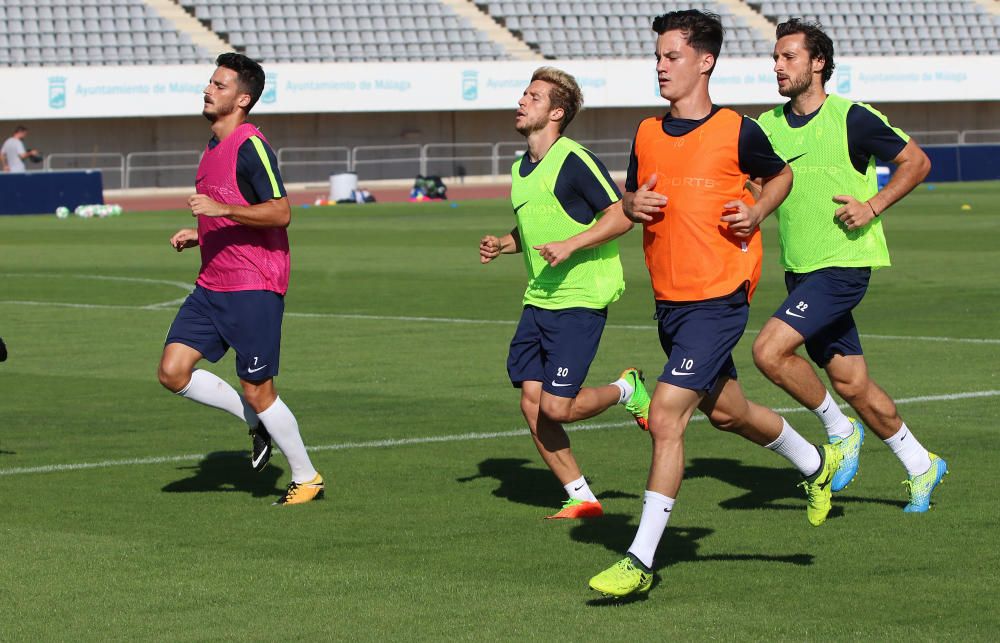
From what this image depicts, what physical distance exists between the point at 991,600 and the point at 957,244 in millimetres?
19858

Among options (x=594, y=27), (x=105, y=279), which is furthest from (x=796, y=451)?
(x=594, y=27)

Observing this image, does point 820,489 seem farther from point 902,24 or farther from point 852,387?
point 902,24

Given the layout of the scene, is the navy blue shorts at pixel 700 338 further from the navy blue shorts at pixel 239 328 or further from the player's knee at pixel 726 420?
the navy blue shorts at pixel 239 328

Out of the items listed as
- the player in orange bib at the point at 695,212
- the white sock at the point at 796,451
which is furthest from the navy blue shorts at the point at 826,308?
the player in orange bib at the point at 695,212

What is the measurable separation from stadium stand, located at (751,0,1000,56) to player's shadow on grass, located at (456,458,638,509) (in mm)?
47677

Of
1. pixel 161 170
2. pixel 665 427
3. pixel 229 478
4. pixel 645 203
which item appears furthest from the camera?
pixel 161 170

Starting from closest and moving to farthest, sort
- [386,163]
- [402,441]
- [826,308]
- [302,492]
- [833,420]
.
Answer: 1. [826,308]
2. [833,420]
3. [302,492]
4. [402,441]
5. [386,163]

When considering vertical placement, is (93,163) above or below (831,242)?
below

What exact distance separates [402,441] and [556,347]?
8.29 ft

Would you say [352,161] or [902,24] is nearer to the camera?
[352,161]

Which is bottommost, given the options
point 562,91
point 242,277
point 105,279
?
point 105,279

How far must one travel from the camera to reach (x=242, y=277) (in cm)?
852

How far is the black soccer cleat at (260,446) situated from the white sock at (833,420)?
2574mm

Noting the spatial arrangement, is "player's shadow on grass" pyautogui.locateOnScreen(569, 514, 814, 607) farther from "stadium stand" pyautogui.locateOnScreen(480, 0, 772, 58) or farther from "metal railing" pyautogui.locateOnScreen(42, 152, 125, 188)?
"stadium stand" pyautogui.locateOnScreen(480, 0, 772, 58)
